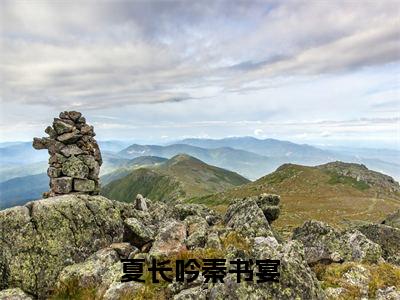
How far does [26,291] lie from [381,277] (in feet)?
74.1

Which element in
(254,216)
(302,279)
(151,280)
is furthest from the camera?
(254,216)

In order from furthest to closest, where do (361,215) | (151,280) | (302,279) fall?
(361,215)
(151,280)
(302,279)

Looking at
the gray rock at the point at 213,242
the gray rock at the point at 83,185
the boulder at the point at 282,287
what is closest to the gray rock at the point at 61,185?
the gray rock at the point at 83,185

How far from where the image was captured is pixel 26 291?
70.8 ft

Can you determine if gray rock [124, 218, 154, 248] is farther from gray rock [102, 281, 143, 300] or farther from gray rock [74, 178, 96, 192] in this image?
gray rock [74, 178, 96, 192]

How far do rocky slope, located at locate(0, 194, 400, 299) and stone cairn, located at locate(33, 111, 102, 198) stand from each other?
13.3m

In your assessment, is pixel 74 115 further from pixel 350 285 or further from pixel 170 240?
pixel 350 285

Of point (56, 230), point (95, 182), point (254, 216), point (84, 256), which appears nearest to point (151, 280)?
point (84, 256)

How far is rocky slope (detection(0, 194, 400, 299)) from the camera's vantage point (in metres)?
17.9

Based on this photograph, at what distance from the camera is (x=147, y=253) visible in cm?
2291

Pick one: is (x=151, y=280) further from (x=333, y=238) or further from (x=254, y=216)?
(x=333, y=238)

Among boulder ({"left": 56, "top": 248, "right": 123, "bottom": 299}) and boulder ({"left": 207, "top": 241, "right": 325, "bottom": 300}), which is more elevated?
boulder ({"left": 207, "top": 241, "right": 325, "bottom": 300})

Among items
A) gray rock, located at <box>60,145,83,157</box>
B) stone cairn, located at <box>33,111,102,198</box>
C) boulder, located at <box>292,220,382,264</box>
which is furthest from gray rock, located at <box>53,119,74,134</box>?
boulder, located at <box>292,220,382,264</box>

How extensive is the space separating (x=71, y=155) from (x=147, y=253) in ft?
79.6
